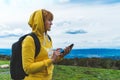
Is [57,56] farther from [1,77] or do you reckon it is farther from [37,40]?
[1,77]

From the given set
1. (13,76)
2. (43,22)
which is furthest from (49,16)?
(13,76)

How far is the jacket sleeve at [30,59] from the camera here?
5.24 meters

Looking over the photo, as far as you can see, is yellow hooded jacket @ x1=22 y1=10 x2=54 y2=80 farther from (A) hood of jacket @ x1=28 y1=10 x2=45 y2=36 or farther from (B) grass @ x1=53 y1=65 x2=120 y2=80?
(B) grass @ x1=53 y1=65 x2=120 y2=80

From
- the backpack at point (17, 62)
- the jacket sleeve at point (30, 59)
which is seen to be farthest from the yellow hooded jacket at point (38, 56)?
the backpack at point (17, 62)

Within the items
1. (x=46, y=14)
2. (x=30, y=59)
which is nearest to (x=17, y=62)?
(x=30, y=59)

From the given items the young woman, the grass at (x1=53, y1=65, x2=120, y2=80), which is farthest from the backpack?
the grass at (x1=53, y1=65, x2=120, y2=80)

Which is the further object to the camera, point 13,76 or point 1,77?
point 1,77

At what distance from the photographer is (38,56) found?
535 centimetres

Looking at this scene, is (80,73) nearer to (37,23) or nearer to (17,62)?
(17,62)

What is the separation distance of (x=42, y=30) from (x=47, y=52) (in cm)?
27

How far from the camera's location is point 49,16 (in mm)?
5383

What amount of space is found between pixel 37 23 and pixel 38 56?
15.5 inches

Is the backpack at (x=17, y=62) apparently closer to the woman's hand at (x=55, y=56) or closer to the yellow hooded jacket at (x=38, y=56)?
the yellow hooded jacket at (x=38, y=56)

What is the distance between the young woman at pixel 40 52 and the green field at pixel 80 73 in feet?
37.0
